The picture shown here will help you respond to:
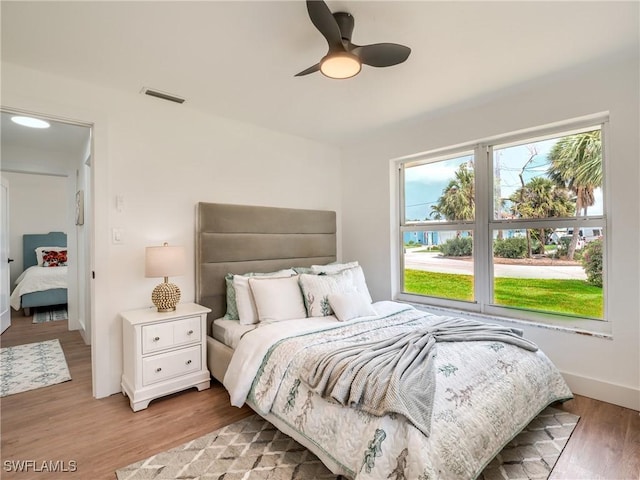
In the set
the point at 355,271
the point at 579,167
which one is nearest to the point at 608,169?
the point at 579,167

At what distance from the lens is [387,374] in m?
1.62

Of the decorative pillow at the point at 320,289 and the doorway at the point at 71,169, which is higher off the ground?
the doorway at the point at 71,169

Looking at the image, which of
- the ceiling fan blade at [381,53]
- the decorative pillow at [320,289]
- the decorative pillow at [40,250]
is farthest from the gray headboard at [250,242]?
the decorative pillow at [40,250]

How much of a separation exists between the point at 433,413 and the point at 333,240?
9.46ft

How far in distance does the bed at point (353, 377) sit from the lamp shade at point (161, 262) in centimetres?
41

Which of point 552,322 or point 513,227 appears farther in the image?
point 513,227

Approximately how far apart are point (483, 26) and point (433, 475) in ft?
7.71

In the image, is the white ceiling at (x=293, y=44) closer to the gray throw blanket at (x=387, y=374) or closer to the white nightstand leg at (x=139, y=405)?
the gray throw blanket at (x=387, y=374)

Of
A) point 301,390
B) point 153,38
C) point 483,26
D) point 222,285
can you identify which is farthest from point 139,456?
point 483,26

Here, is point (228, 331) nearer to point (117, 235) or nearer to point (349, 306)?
point (349, 306)

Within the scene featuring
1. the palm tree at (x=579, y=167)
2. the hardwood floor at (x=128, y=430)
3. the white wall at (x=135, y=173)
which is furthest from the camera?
the palm tree at (x=579, y=167)

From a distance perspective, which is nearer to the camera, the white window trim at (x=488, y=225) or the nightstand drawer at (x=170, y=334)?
the nightstand drawer at (x=170, y=334)

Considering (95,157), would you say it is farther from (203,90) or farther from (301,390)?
(301,390)

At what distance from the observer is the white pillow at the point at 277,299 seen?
2.72m
